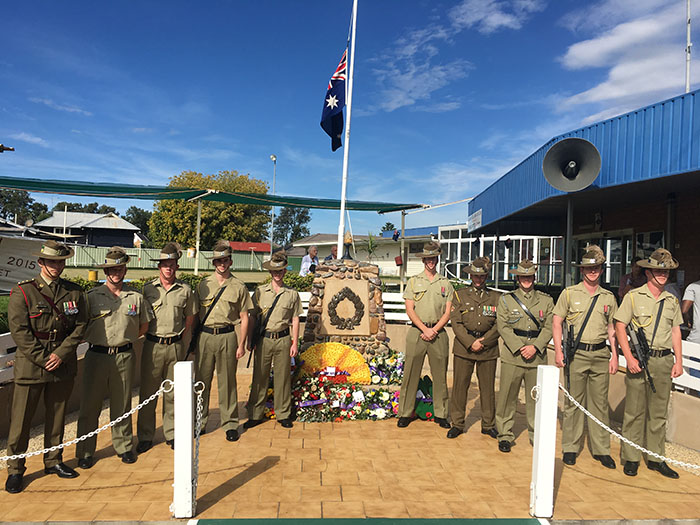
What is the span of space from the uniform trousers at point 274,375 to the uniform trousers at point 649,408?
3.28 meters

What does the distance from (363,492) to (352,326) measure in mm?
3167

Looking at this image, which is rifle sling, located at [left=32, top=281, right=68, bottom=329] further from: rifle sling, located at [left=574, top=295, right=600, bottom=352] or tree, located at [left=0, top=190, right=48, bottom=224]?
tree, located at [left=0, top=190, right=48, bottom=224]

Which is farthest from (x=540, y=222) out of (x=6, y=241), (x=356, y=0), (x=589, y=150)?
(x=6, y=241)

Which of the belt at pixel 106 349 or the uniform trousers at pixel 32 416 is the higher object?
the belt at pixel 106 349

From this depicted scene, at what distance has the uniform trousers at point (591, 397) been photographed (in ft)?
14.0

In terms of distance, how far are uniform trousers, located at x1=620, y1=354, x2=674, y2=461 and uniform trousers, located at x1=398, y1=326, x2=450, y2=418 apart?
1764 millimetres

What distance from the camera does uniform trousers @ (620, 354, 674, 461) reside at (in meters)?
4.03

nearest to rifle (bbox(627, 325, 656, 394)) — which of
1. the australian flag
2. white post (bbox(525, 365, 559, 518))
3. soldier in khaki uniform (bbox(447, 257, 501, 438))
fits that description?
soldier in khaki uniform (bbox(447, 257, 501, 438))

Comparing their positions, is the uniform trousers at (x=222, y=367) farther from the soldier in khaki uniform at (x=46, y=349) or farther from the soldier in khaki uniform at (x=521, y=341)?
the soldier in khaki uniform at (x=521, y=341)

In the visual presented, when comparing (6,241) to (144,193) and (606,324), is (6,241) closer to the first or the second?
(144,193)

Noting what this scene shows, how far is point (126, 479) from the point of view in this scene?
370cm

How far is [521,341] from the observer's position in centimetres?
460

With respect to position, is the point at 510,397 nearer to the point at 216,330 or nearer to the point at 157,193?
the point at 216,330

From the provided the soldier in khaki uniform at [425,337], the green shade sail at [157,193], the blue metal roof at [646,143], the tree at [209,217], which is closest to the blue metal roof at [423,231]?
the tree at [209,217]
